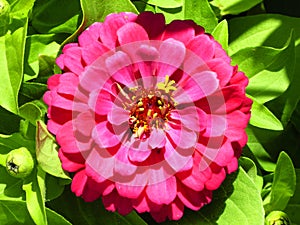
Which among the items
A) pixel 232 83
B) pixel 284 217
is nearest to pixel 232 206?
pixel 284 217

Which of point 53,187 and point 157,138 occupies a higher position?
point 157,138

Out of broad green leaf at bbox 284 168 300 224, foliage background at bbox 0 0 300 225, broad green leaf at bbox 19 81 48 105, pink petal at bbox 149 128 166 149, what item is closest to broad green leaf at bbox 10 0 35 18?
foliage background at bbox 0 0 300 225

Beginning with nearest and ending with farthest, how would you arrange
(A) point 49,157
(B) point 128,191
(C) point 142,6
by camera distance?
(B) point 128,191 → (A) point 49,157 → (C) point 142,6

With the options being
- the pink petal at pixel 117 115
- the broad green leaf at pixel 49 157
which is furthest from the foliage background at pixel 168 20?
the pink petal at pixel 117 115

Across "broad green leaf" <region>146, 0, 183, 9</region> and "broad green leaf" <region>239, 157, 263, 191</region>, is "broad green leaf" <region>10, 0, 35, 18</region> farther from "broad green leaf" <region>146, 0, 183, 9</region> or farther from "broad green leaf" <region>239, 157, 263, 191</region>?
"broad green leaf" <region>239, 157, 263, 191</region>

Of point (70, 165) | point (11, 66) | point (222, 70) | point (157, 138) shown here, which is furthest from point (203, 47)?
point (11, 66)

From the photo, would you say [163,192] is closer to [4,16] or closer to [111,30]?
[111,30]

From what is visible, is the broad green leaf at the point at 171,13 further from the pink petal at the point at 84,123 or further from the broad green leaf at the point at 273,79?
the pink petal at the point at 84,123
